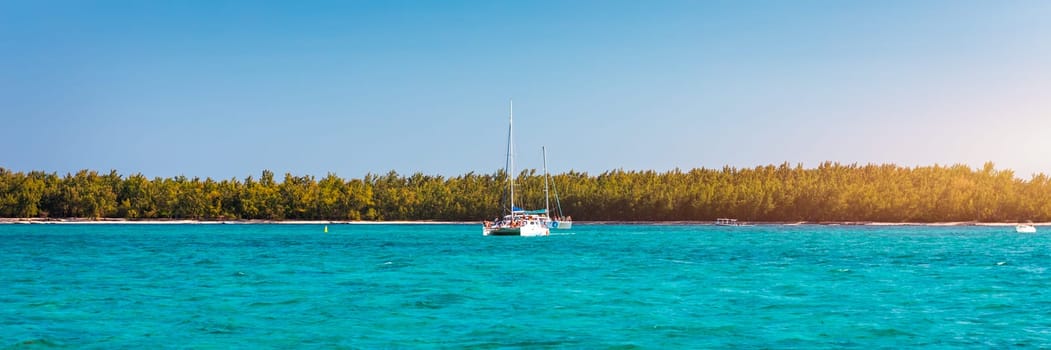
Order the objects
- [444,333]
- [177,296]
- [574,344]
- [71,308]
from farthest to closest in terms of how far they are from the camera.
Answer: [177,296] → [71,308] → [444,333] → [574,344]

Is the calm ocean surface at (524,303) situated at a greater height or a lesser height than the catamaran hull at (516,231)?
lesser

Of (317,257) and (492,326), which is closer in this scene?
(492,326)

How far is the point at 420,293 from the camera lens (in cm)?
4228

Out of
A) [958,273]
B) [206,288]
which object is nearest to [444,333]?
[206,288]

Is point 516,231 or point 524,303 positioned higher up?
point 516,231

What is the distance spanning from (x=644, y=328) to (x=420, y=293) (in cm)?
1356

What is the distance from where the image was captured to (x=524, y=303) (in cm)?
3816

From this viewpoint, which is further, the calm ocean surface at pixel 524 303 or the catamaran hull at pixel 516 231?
the catamaran hull at pixel 516 231

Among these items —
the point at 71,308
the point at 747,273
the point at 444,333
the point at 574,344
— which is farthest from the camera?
the point at 747,273

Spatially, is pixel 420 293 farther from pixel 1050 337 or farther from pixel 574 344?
pixel 1050 337

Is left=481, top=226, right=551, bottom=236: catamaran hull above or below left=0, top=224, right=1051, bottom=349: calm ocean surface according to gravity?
above

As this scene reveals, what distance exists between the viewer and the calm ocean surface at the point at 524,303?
94.1 ft

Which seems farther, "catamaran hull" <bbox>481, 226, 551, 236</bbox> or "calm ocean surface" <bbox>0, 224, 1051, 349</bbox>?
"catamaran hull" <bbox>481, 226, 551, 236</bbox>

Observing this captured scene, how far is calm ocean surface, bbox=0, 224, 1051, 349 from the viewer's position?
28.7 meters
